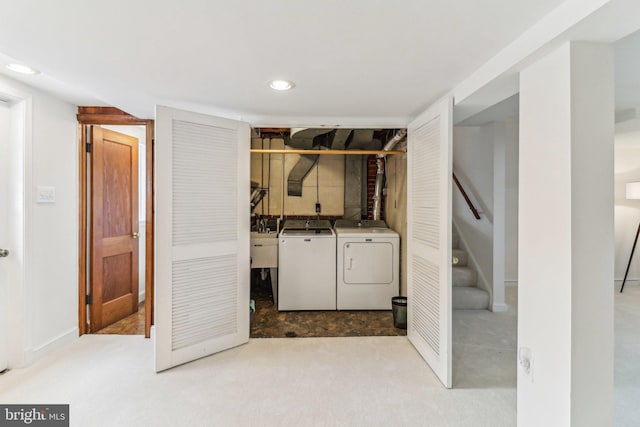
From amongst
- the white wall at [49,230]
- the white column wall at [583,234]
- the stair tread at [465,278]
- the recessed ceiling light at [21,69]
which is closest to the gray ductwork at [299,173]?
the stair tread at [465,278]

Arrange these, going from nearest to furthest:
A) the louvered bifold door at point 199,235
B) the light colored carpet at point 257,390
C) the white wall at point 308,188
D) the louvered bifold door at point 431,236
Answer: the light colored carpet at point 257,390
the louvered bifold door at point 431,236
the louvered bifold door at point 199,235
the white wall at point 308,188

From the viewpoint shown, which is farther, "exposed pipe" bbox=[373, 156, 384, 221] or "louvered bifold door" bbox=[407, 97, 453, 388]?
"exposed pipe" bbox=[373, 156, 384, 221]

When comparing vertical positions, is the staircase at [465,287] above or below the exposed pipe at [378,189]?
below

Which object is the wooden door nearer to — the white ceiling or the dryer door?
the white ceiling

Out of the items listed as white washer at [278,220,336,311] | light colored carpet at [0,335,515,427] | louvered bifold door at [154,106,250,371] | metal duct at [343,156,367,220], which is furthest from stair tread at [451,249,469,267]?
louvered bifold door at [154,106,250,371]

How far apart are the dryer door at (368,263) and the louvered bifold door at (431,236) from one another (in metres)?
0.77

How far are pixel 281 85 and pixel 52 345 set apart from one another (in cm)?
282

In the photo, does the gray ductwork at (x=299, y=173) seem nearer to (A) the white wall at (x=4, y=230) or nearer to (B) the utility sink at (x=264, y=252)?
(B) the utility sink at (x=264, y=252)

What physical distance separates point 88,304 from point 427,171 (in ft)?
11.0

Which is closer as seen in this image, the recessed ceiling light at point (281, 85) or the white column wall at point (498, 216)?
the recessed ceiling light at point (281, 85)

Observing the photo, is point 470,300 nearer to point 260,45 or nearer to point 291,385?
point 291,385

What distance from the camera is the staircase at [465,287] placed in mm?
3686

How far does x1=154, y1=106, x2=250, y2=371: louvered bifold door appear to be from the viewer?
233cm

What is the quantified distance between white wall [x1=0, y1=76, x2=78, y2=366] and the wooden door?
0.51ft
